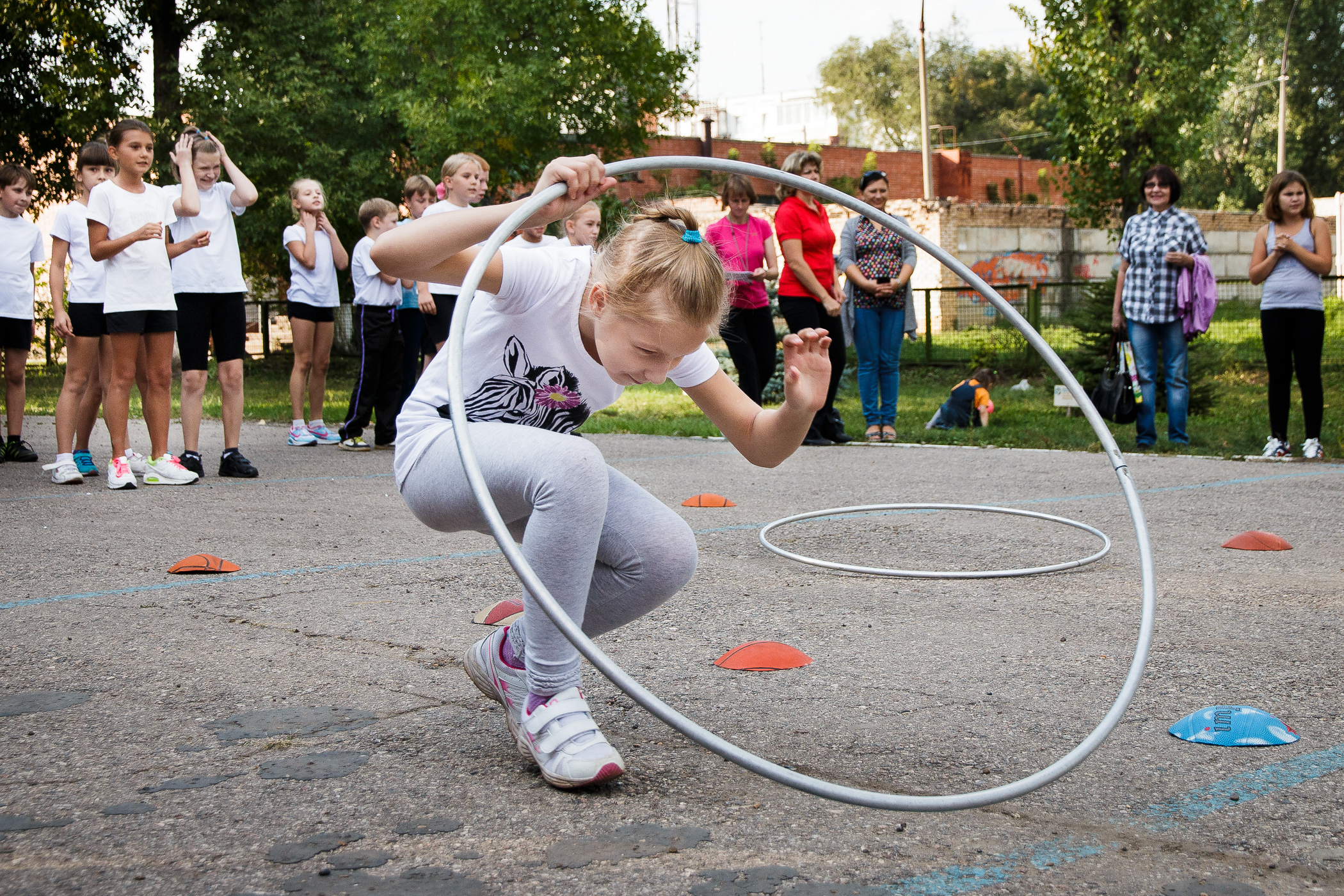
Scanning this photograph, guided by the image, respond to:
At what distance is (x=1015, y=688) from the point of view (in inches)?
118

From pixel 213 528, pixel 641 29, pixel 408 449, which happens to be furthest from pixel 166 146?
pixel 408 449

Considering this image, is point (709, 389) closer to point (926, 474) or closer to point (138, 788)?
point (138, 788)

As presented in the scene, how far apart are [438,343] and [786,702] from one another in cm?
567

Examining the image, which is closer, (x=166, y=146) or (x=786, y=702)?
(x=786, y=702)

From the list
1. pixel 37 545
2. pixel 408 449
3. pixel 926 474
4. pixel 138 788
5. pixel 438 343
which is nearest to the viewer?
pixel 138 788

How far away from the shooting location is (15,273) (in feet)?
24.5

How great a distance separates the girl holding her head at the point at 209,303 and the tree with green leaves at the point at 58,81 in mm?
13705

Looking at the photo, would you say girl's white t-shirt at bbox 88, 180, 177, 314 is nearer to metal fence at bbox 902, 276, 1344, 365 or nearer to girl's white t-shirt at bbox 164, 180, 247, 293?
girl's white t-shirt at bbox 164, 180, 247, 293

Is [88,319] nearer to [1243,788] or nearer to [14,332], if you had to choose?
[14,332]

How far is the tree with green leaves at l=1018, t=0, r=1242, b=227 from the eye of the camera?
1858 centimetres

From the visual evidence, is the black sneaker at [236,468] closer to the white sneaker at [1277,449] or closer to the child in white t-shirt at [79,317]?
the child in white t-shirt at [79,317]

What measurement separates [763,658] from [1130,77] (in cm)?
1848

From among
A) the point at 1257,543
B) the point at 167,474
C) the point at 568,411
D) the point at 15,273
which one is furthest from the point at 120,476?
the point at 1257,543

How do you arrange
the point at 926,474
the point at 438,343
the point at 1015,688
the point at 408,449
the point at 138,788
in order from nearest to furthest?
the point at 138,788 < the point at 408,449 < the point at 1015,688 < the point at 926,474 < the point at 438,343
